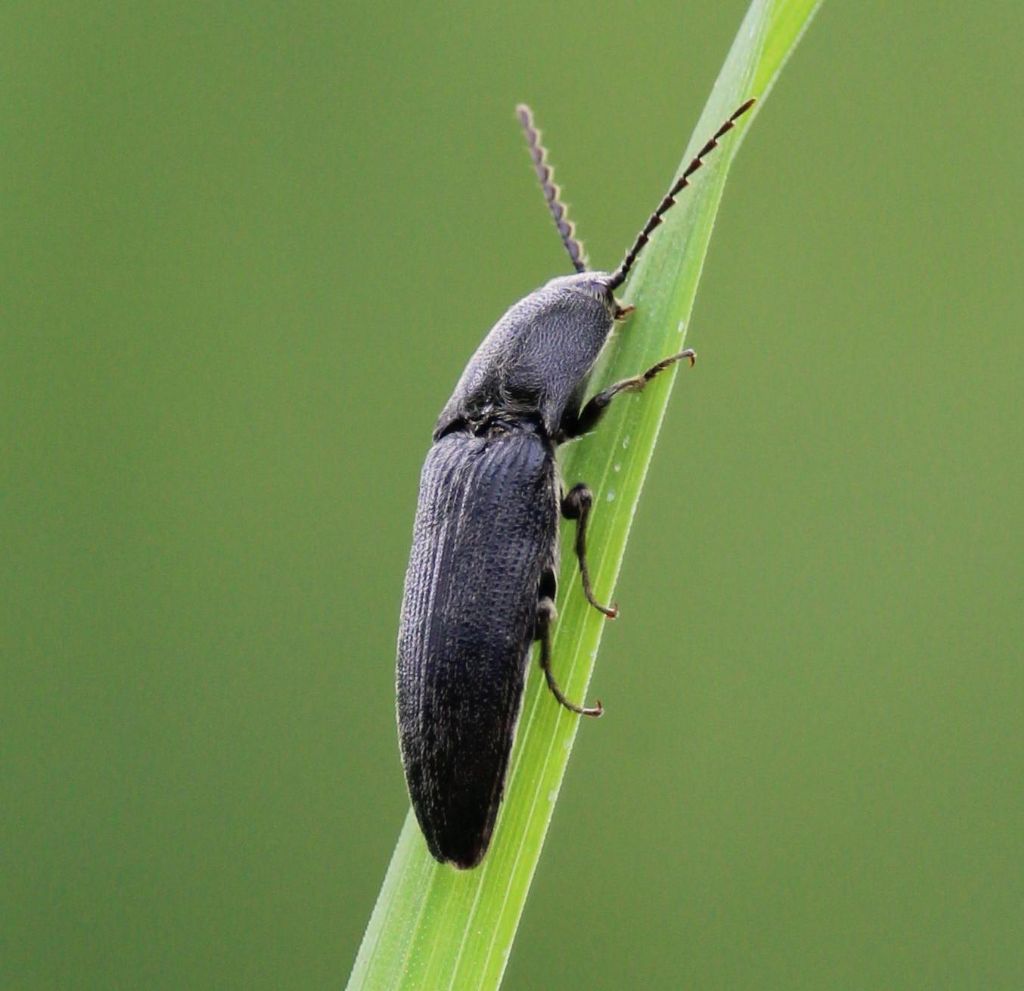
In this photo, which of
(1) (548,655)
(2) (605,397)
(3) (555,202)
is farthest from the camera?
(3) (555,202)

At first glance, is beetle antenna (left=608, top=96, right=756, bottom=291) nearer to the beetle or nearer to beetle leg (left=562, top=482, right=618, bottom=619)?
the beetle

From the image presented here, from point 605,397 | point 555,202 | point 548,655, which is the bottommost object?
point 548,655

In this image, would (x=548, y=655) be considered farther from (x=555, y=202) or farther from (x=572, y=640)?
(x=555, y=202)

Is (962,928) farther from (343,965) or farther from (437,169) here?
(437,169)

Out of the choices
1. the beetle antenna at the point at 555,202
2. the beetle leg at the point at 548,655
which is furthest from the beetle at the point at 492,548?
the beetle antenna at the point at 555,202

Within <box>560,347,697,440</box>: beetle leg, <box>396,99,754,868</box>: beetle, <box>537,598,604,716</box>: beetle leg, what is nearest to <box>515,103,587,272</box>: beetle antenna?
<box>396,99,754,868</box>: beetle

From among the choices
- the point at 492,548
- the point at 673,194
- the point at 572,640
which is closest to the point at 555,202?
the point at 673,194

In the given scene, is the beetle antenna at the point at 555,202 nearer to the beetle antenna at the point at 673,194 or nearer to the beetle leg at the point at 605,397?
the beetle antenna at the point at 673,194

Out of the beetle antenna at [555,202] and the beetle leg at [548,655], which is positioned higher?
the beetle antenna at [555,202]
